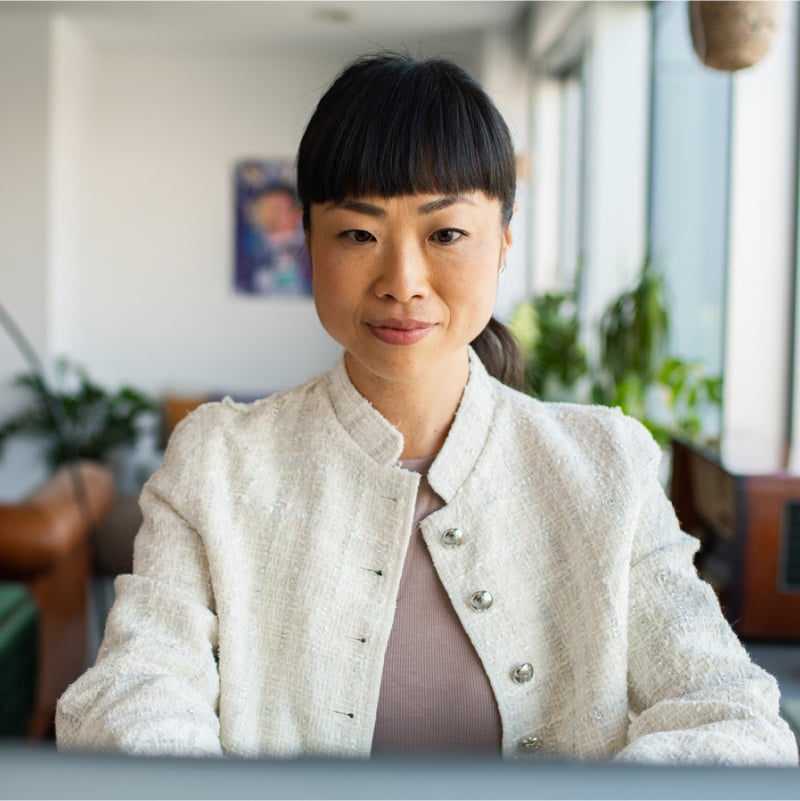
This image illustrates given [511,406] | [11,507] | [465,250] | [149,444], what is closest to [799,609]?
[511,406]

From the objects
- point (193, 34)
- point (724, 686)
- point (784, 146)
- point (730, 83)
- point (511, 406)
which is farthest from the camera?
point (193, 34)

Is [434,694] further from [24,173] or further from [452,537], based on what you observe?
[24,173]

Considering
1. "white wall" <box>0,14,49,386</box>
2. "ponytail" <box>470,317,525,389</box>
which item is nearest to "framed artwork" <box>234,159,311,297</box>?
"white wall" <box>0,14,49,386</box>

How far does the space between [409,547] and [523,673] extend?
0.15 metres

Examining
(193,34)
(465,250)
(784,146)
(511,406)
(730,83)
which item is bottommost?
(511,406)

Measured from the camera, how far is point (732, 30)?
4.13 ft

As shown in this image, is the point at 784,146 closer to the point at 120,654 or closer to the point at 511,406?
the point at 511,406

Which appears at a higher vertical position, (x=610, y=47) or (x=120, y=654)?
(x=610, y=47)

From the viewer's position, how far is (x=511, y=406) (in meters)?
1.04

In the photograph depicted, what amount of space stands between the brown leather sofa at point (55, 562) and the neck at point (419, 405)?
6.66 feet

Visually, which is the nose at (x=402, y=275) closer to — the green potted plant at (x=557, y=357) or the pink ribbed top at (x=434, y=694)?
the pink ribbed top at (x=434, y=694)

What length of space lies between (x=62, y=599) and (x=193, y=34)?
15.6 feet

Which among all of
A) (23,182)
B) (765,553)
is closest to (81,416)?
(23,182)

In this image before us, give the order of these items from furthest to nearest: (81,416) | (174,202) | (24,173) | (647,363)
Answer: (174,202), (81,416), (24,173), (647,363)
